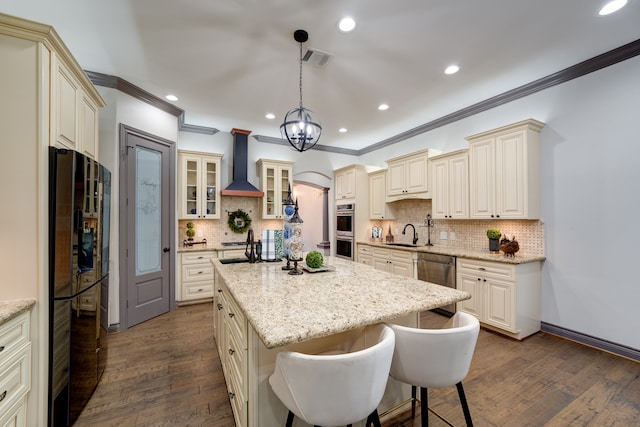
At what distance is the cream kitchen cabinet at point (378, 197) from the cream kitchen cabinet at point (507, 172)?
1805 millimetres

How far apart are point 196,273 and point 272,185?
6.66 ft

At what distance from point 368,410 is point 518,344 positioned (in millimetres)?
2670

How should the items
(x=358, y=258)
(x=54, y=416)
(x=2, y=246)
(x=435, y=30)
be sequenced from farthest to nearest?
(x=358, y=258) < (x=435, y=30) < (x=54, y=416) < (x=2, y=246)

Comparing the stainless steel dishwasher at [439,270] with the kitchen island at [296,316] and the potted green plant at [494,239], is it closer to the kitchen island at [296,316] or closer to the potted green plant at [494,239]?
the potted green plant at [494,239]

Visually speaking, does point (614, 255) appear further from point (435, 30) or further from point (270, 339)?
point (270, 339)

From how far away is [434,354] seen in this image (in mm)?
1286

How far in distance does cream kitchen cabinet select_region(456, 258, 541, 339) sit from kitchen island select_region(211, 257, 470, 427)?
178 cm

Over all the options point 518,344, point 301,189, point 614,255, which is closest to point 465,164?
point 614,255

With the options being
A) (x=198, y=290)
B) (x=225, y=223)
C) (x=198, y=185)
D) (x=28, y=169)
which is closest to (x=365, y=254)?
(x=225, y=223)

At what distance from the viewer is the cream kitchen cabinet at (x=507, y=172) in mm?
3115

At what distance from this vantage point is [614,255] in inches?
106

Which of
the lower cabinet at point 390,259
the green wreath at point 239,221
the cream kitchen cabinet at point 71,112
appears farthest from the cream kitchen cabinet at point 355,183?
the cream kitchen cabinet at point 71,112

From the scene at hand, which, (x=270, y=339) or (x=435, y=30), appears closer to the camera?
(x=270, y=339)

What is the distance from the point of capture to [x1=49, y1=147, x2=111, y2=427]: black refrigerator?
1633 millimetres
